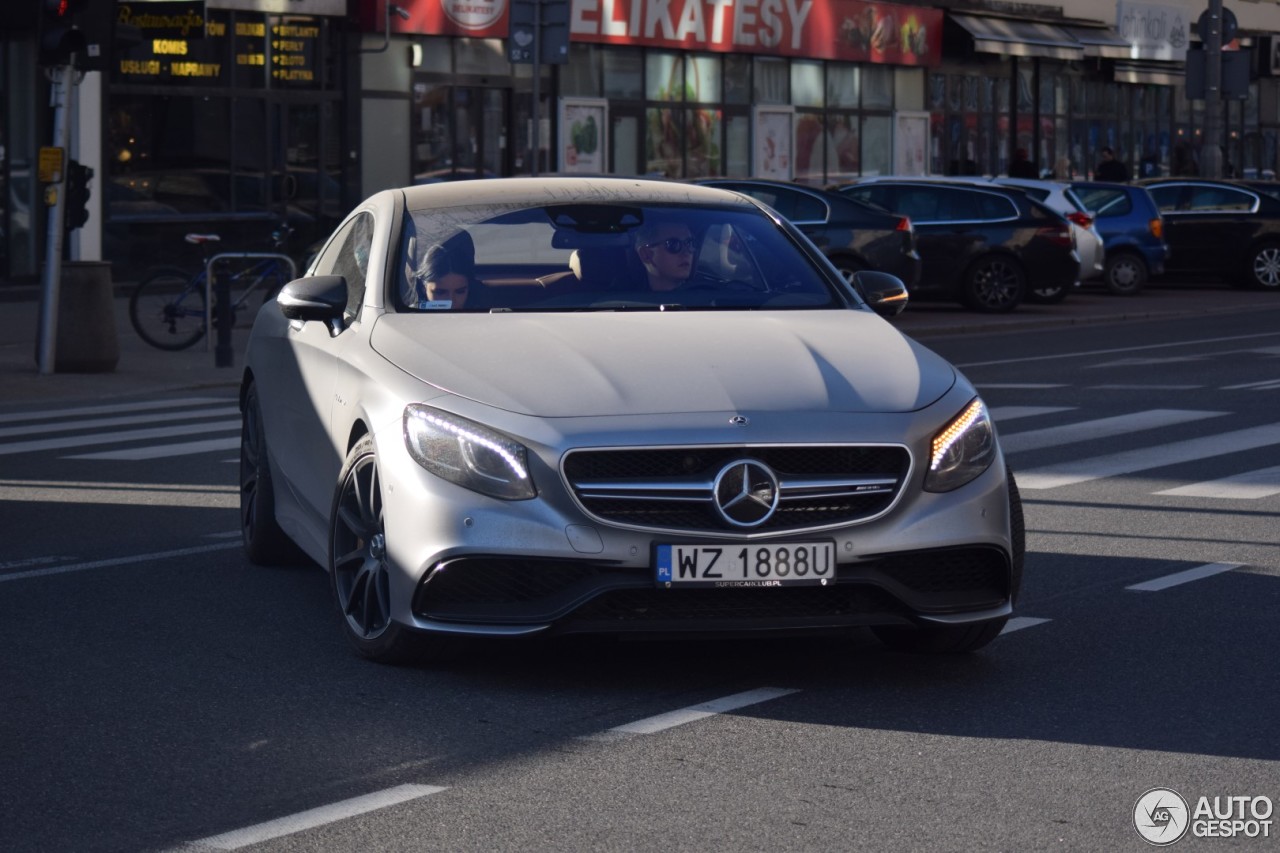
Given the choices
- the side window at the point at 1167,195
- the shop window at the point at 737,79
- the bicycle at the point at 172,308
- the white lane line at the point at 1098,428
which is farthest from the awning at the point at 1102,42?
the white lane line at the point at 1098,428

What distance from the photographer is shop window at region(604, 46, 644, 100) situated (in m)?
36.2

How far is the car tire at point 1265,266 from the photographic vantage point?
32.0 meters

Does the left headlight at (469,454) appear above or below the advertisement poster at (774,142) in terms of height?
below

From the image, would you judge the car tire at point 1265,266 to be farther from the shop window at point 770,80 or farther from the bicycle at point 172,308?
the bicycle at point 172,308

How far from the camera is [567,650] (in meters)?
6.97

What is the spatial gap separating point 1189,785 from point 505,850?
66.2 inches

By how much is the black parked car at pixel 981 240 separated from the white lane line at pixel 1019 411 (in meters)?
11.1

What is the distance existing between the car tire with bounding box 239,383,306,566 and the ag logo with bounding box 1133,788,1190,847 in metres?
4.16

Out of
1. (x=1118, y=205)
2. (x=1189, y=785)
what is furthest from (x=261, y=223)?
(x=1189, y=785)

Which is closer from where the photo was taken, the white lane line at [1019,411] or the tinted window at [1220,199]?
the white lane line at [1019,411]

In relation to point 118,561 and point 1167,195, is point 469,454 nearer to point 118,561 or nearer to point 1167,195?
point 118,561

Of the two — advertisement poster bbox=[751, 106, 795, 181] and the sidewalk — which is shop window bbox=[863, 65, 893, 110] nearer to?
advertisement poster bbox=[751, 106, 795, 181]

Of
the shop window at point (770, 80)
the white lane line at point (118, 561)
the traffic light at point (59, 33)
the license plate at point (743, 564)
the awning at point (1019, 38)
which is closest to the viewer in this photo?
the license plate at point (743, 564)

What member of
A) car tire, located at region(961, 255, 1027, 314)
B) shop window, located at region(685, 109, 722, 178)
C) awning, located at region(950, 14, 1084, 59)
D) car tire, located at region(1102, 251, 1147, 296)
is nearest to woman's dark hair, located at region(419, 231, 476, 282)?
car tire, located at region(961, 255, 1027, 314)
